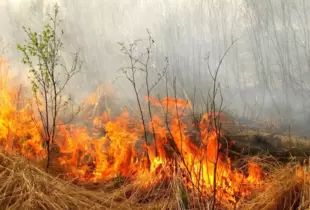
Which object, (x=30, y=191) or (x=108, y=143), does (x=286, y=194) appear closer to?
(x=30, y=191)

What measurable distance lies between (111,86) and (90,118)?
18.3ft

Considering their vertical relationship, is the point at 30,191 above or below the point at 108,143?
above

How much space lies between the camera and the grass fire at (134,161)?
3.76 meters

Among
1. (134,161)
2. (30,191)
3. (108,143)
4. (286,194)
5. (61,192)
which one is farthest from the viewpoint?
(108,143)

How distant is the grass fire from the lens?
3762 millimetres

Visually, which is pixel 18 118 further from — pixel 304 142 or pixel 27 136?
pixel 304 142

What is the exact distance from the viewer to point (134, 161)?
30.8 feet

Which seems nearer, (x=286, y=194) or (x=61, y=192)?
(x=61, y=192)

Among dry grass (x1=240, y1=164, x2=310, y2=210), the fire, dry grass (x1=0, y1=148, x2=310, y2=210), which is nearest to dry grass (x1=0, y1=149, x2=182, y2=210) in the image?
dry grass (x1=0, y1=148, x2=310, y2=210)

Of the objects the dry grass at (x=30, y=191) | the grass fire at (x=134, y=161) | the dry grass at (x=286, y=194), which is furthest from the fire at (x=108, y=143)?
the dry grass at (x=30, y=191)

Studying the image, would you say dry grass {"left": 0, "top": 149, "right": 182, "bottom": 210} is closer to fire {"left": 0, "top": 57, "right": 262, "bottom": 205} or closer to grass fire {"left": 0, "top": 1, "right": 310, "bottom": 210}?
grass fire {"left": 0, "top": 1, "right": 310, "bottom": 210}

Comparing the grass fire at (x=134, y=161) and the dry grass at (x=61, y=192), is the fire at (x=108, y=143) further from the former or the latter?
the dry grass at (x=61, y=192)

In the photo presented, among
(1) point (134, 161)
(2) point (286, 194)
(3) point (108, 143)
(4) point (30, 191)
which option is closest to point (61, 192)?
(4) point (30, 191)

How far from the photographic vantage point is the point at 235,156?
9344 millimetres
